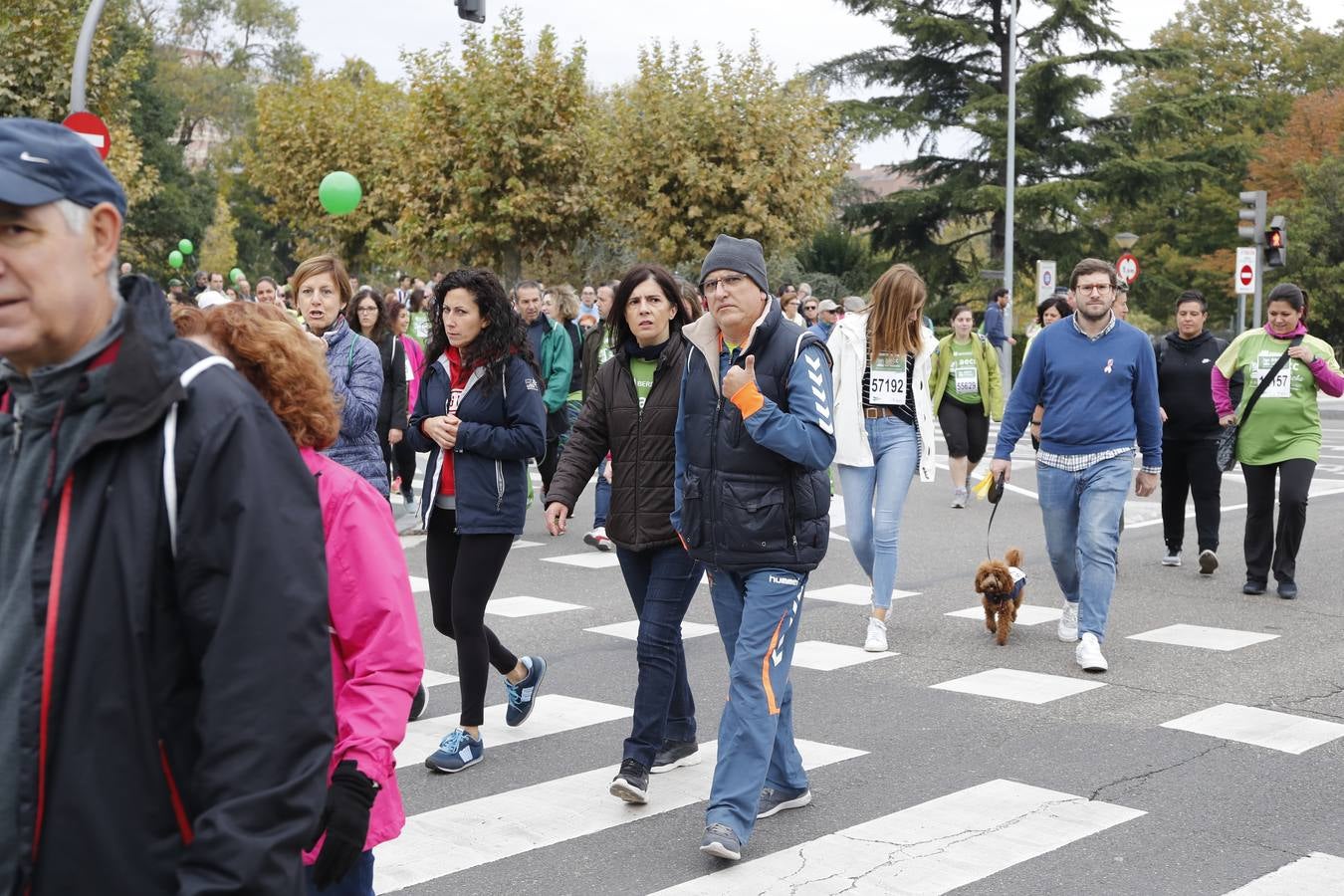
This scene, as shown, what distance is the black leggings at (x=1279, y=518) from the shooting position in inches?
386

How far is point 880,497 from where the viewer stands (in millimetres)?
8297

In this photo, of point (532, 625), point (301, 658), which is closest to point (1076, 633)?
point (532, 625)

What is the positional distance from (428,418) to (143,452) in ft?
13.4

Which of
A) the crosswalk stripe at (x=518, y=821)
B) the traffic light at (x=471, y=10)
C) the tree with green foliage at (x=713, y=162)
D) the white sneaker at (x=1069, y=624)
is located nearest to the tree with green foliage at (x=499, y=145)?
the tree with green foliage at (x=713, y=162)

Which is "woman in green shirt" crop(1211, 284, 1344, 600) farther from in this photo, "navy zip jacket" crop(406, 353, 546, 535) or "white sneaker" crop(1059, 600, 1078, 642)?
"navy zip jacket" crop(406, 353, 546, 535)

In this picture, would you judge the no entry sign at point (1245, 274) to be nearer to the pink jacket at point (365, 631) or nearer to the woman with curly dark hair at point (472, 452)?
the woman with curly dark hair at point (472, 452)

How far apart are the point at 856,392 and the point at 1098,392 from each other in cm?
120

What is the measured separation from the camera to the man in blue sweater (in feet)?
24.8

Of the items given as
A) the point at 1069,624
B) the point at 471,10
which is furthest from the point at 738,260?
the point at 471,10

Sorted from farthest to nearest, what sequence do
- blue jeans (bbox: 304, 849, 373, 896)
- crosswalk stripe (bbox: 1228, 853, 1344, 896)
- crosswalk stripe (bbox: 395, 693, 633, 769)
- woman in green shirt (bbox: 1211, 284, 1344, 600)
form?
woman in green shirt (bbox: 1211, 284, 1344, 600), crosswalk stripe (bbox: 395, 693, 633, 769), crosswalk stripe (bbox: 1228, 853, 1344, 896), blue jeans (bbox: 304, 849, 373, 896)

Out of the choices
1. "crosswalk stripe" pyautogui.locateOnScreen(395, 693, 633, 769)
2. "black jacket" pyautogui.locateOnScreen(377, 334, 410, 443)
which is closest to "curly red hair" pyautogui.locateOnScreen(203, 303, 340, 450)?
"crosswalk stripe" pyautogui.locateOnScreen(395, 693, 633, 769)

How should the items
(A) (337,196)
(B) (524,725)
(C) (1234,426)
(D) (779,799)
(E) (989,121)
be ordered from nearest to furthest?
(D) (779,799), (B) (524,725), (C) (1234,426), (A) (337,196), (E) (989,121)

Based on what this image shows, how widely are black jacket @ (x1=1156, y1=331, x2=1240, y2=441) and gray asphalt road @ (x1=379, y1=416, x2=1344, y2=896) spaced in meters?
1.71

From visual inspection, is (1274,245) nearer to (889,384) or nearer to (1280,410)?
(1280,410)
